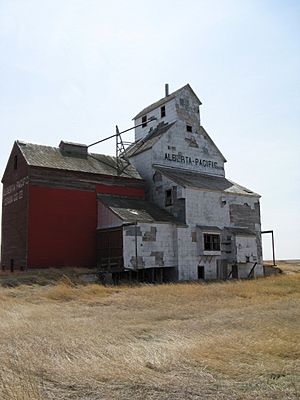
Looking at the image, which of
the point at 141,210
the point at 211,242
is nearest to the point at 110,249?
the point at 141,210

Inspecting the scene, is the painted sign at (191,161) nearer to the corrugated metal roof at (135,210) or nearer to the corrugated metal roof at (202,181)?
the corrugated metal roof at (202,181)

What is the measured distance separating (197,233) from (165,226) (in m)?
3.18

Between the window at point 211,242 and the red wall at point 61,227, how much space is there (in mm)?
8223

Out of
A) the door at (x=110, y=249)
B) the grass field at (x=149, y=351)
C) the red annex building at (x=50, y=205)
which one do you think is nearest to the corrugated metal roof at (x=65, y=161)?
the red annex building at (x=50, y=205)

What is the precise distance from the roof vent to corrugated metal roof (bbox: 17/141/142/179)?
0.28 meters

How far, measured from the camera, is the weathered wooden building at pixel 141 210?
29.0m

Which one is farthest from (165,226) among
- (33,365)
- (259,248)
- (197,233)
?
(33,365)

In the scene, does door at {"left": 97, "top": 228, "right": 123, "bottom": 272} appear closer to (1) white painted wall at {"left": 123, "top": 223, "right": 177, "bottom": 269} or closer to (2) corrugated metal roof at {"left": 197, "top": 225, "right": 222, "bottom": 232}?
(1) white painted wall at {"left": 123, "top": 223, "right": 177, "bottom": 269}

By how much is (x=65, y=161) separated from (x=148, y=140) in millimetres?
8763

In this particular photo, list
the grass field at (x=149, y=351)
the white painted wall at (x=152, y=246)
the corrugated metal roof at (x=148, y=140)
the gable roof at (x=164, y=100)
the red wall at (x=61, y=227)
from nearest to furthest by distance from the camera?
the grass field at (x=149, y=351) → the white painted wall at (x=152, y=246) → the red wall at (x=61, y=227) → the corrugated metal roof at (x=148, y=140) → the gable roof at (x=164, y=100)

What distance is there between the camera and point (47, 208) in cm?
2938

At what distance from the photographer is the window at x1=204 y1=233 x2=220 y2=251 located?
32.8 meters

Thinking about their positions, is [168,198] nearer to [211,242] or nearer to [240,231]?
[211,242]

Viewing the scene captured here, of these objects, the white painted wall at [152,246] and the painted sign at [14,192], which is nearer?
the white painted wall at [152,246]
